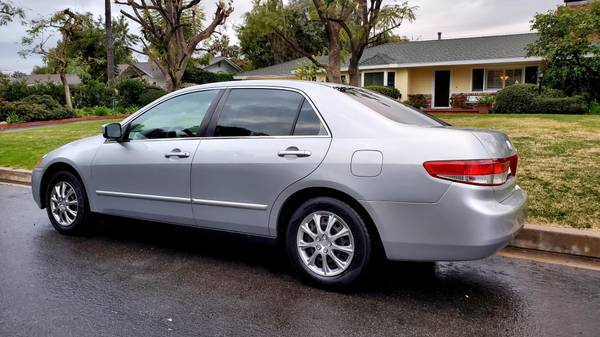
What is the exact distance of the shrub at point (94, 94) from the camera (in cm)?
2792

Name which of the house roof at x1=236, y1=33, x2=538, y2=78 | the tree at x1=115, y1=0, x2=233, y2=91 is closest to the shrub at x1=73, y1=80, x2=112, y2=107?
the tree at x1=115, y1=0, x2=233, y2=91

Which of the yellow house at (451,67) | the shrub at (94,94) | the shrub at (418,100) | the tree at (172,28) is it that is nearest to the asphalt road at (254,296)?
the tree at (172,28)

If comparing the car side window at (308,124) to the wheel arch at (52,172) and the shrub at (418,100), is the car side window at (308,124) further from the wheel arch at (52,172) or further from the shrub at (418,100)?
the shrub at (418,100)

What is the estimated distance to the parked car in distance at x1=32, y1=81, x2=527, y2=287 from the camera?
11.6 ft

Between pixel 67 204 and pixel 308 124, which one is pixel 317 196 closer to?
pixel 308 124

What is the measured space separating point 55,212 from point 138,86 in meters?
22.9

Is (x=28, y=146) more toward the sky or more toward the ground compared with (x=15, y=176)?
more toward the sky

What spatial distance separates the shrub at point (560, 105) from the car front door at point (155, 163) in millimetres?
16626

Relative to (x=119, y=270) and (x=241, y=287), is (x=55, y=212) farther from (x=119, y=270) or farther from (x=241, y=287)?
(x=241, y=287)

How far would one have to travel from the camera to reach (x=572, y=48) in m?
19.5

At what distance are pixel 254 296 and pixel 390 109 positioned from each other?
6.27 ft

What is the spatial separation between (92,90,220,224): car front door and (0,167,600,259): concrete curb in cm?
328

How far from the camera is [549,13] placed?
20.4 metres

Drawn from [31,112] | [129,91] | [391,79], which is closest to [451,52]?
[391,79]
